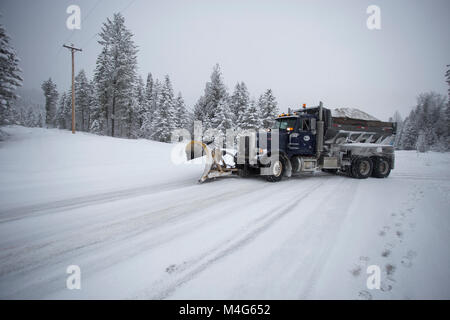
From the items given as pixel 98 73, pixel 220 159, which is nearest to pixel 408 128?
pixel 220 159

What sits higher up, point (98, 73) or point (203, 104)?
point (98, 73)

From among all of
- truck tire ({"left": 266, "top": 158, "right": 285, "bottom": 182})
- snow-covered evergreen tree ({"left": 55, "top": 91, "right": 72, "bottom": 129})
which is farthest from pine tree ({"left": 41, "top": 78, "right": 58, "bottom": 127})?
truck tire ({"left": 266, "top": 158, "right": 285, "bottom": 182})

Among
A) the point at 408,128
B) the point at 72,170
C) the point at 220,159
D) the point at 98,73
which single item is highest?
the point at 98,73

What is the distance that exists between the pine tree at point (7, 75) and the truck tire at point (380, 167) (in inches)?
866

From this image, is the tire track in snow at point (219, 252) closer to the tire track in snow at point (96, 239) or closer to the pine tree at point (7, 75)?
the tire track in snow at point (96, 239)

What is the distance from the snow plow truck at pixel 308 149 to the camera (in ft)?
27.5

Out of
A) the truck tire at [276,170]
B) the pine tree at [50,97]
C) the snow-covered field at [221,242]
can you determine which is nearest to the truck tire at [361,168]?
the snow-covered field at [221,242]

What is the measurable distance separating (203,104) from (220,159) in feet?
108

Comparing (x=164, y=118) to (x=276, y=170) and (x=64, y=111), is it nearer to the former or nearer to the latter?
(x=276, y=170)

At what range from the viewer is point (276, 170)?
8.47m

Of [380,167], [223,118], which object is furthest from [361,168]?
[223,118]

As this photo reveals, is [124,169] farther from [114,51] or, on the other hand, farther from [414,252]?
[114,51]

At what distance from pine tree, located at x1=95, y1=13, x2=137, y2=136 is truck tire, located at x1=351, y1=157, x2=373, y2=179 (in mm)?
29945
